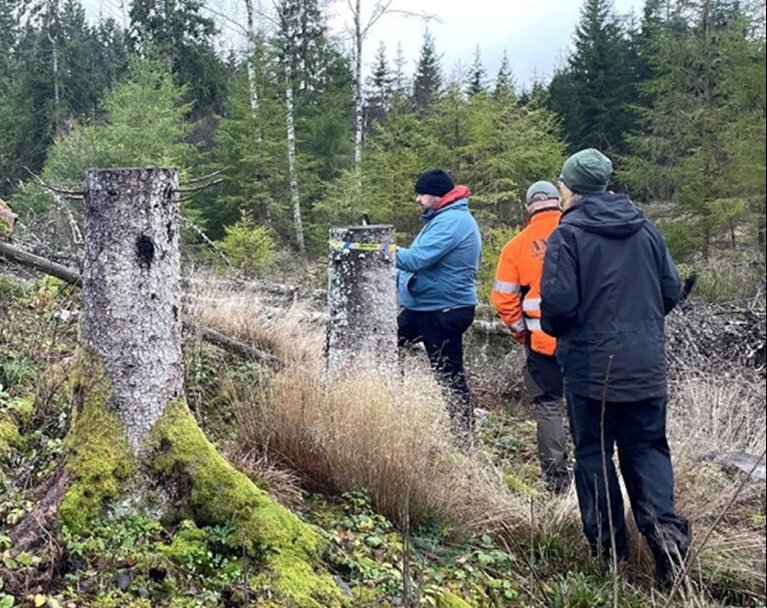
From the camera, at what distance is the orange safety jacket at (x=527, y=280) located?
4.07m

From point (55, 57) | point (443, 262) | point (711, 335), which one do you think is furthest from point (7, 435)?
point (55, 57)

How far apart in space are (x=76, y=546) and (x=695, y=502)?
2637 mm

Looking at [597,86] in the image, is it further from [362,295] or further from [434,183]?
[362,295]

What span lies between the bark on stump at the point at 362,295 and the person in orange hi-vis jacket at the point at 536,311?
0.77 meters

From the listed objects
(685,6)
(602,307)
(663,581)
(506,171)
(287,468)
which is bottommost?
(663,581)

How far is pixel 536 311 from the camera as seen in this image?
4.09m

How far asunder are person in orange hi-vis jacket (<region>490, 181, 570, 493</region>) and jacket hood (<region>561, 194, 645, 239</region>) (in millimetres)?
1038

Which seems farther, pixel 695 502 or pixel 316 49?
pixel 316 49

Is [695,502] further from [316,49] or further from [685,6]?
[316,49]

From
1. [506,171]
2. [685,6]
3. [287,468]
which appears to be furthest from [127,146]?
[287,468]

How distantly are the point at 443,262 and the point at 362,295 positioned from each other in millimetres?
582

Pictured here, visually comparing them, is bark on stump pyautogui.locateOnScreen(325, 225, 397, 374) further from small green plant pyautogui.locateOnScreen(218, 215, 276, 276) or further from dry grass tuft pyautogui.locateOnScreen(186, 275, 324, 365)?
small green plant pyautogui.locateOnScreen(218, 215, 276, 276)

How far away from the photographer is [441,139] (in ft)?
53.8

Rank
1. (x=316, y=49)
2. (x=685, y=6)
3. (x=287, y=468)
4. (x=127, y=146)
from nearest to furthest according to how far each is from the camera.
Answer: (x=287, y=468) → (x=685, y=6) → (x=127, y=146) → (x=316, y=49)
